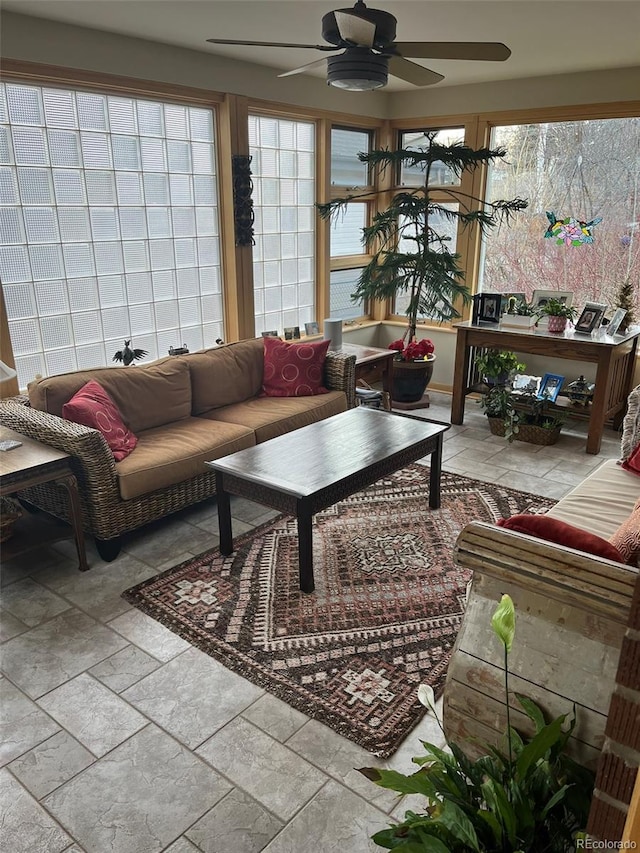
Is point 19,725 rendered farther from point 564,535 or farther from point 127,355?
point 127,355

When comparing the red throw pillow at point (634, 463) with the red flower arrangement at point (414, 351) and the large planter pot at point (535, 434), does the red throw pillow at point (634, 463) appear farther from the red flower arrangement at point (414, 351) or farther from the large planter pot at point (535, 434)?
the red flower arrangement at point (414, 351)

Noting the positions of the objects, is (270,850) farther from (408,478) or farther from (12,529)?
(408,478)

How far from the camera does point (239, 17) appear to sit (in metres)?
3.31

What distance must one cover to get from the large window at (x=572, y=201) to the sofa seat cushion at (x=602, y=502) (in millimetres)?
2557

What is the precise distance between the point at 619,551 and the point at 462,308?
14.3 feet

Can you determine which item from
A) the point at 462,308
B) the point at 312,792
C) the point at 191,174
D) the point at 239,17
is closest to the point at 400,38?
the point at 239,17

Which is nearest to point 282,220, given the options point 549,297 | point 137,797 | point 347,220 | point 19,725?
point 347,220

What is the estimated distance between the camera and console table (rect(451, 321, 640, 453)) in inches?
174

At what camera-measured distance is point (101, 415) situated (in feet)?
10.6

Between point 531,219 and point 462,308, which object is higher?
point 531,219

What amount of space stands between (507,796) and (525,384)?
13.8ft

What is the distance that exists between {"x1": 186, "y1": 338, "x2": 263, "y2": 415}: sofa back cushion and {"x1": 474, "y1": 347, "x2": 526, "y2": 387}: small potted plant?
1.84m

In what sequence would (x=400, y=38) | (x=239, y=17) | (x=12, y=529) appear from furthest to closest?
(x=400, y=38) < (x=239, y=17) < (x=12, y=529)

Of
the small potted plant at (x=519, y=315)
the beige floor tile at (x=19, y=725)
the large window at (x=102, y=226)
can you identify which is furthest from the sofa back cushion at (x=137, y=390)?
the small potted plant at (x=519, y=315)
